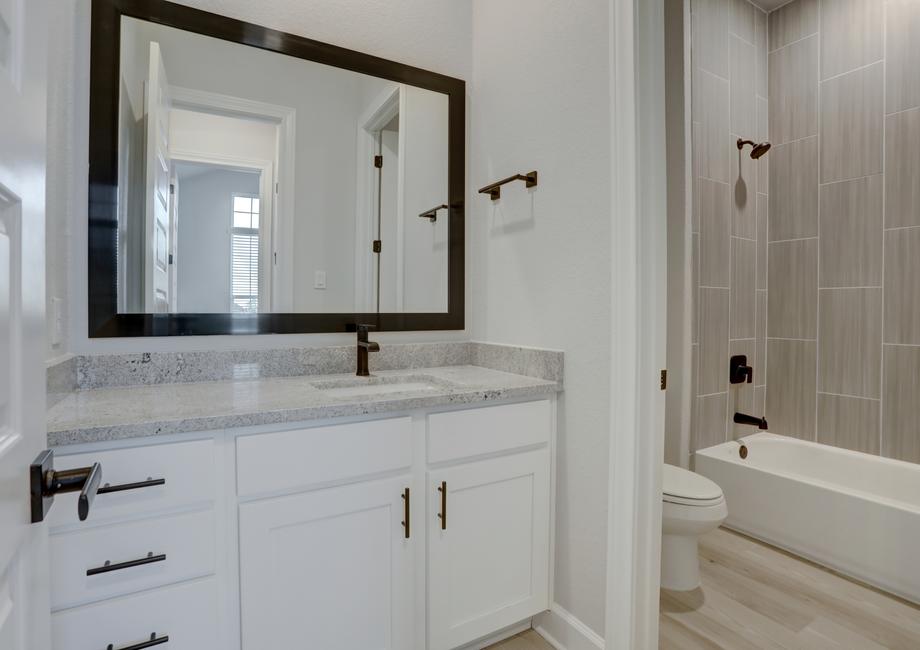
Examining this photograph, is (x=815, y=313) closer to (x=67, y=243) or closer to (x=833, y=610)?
(x=833, y=610)

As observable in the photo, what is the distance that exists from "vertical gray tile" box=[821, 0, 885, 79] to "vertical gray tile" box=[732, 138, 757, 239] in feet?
2.00

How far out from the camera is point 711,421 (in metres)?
2.65

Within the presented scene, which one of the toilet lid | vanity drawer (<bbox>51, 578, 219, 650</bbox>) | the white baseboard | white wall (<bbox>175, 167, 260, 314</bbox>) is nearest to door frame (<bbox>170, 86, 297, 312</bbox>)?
white wall (<bbox>175, 167, 260, 314</bbox>)

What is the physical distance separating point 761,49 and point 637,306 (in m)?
2.63

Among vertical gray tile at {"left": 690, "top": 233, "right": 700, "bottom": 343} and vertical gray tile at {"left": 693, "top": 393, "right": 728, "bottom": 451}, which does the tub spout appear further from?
vertical gray tile at {"left": 690, "top": 233, "right": 700, "bottom": 343}

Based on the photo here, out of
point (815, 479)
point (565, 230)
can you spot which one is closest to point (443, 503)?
point (565, 230)

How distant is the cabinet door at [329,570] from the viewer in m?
1.14

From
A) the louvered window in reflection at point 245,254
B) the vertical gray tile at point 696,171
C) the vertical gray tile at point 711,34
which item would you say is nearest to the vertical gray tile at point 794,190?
the vertical gray tile at point 711,34

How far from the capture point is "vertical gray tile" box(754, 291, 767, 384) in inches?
115

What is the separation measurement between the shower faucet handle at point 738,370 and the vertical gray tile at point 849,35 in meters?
1.68

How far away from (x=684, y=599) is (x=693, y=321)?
4.35 ft

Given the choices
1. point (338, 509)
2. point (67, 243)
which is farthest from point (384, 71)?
point (338, 509)

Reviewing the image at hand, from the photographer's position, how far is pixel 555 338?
1.65 m

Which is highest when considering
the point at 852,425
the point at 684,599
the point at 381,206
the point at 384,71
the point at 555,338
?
the point at 384,71
